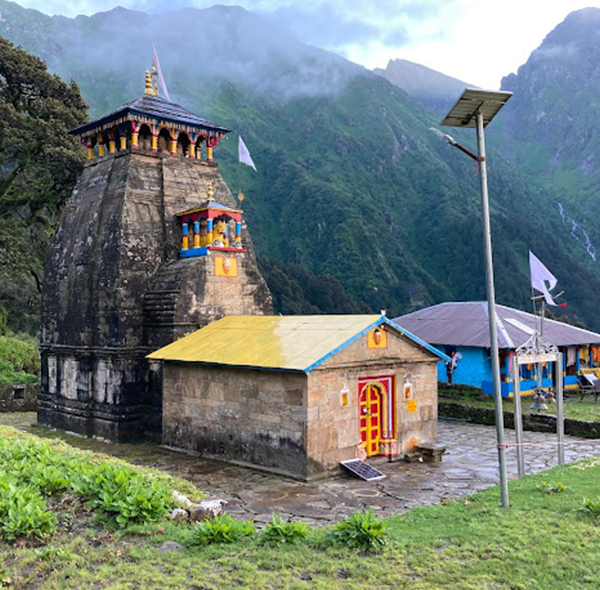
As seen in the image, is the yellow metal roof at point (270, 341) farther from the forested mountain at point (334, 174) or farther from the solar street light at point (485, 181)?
the forested mountain at point (334, 174)

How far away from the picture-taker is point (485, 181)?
27.0 ft

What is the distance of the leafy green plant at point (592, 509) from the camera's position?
24.3 ft

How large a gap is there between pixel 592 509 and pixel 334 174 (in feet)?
216

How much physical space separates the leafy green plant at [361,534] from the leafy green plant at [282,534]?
36 centimetres

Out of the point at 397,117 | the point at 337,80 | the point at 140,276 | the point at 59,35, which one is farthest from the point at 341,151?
the point at 140,276

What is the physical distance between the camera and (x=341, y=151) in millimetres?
76375

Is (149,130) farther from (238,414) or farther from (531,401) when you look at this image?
(531,401)

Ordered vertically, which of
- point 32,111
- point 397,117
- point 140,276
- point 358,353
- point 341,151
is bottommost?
point 358,353

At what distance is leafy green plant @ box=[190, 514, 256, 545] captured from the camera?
680 centimetres

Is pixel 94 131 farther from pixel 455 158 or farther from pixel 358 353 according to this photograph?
pixel 455 158

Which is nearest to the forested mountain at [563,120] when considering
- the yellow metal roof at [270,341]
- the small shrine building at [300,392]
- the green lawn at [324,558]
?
the small shrine building at [300,392]

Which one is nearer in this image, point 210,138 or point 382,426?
point 382,426

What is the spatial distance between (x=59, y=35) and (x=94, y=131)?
3745 inches

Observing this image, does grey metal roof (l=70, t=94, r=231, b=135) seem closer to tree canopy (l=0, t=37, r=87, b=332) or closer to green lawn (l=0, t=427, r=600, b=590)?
tree canopy (l=0, t=37, r=87, b=332)
